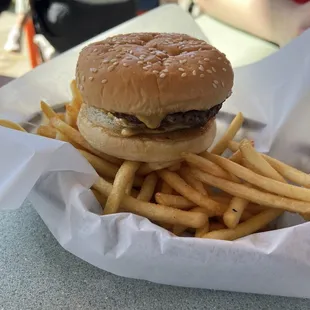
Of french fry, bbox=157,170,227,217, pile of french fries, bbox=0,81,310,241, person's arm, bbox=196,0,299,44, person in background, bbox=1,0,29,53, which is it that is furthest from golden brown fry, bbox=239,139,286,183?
person in background, bbox=1,0,29,53

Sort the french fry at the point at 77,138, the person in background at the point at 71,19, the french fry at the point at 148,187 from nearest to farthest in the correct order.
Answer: the french fry at the point at 148,187
the french fry at the point at 77,138
the person in background at the point at 71,19

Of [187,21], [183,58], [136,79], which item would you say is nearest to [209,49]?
[183,58]

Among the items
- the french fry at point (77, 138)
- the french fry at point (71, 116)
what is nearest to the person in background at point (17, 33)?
the french fry at point (71, 116)

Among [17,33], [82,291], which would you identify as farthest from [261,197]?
[17,33]

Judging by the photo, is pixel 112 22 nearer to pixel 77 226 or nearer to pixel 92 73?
pixel 92 73

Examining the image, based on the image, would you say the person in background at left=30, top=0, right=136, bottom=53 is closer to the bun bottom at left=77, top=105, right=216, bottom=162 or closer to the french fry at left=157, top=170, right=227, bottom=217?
the bun bottom at left=77, top=105, right=216, bottom=162

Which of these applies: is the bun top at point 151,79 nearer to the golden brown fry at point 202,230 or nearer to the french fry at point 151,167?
the french fry at point 151,167

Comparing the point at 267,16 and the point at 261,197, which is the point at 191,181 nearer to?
the point at 261,197
